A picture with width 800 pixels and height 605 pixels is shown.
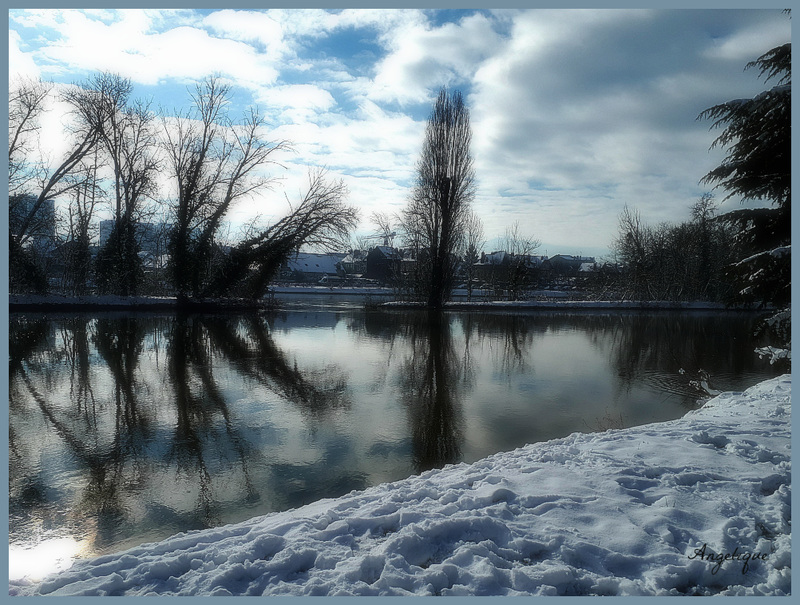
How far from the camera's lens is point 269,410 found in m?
8.17

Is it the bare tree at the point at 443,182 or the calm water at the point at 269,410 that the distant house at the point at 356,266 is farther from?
the calm water at the point at 269,410

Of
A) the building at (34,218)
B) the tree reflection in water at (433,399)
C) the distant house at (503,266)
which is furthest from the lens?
the distant house at (503,266)

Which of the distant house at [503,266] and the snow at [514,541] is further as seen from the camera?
the distant house at [503,266]

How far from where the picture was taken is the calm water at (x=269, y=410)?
4871mm

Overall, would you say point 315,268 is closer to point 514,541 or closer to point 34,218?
point 34,218

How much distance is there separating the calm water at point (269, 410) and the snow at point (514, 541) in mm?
1132

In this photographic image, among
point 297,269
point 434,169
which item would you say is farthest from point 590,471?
point 297,269

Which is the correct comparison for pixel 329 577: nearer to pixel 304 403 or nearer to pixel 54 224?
pixel 304 403

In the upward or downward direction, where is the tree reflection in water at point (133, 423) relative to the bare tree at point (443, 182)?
downward

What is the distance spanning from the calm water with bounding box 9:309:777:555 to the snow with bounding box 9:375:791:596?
44.6 inches

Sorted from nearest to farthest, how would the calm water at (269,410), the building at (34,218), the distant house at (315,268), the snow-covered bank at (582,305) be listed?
the calm water at (269,410) → the building at (34,218) → the snow-covered bank at (582,305) → the distant house at (315,268)

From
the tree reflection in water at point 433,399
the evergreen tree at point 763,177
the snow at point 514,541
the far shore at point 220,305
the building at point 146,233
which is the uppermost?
the building at point 146,233

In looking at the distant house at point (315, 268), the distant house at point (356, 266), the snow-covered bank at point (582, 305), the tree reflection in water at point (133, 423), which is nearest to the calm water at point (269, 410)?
the tree reflection in water at point (133, 423)

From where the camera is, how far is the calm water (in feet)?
16.0
